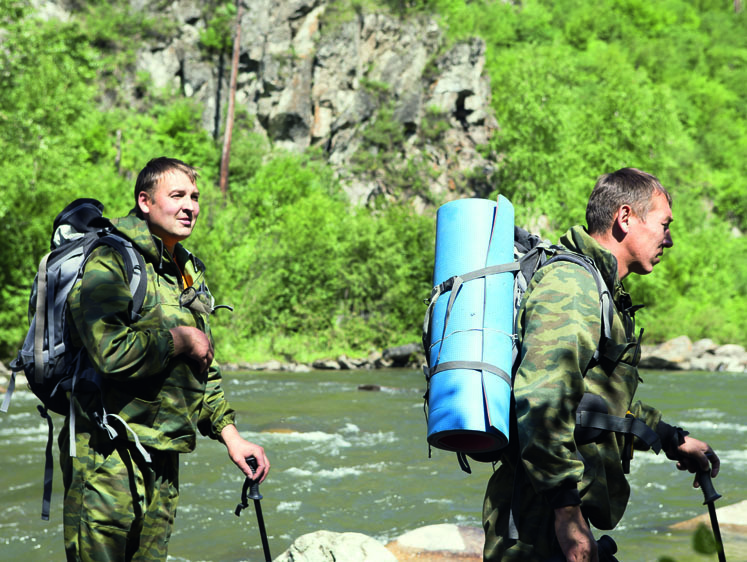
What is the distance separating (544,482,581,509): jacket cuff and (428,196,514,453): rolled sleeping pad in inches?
8.3

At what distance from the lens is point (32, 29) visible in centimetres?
2478

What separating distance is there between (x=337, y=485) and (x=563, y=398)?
7.01 meters

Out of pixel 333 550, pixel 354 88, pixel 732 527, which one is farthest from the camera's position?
pixel 354 88

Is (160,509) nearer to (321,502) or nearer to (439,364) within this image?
(439,364)

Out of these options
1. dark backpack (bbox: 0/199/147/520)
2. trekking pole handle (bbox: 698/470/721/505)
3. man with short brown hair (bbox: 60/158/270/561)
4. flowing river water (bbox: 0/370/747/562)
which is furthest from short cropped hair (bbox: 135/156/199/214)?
flowing river water (bbox: 0/370/747/562)

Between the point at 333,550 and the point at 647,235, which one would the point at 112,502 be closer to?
Result: the point at 647,235

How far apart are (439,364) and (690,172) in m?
48.1

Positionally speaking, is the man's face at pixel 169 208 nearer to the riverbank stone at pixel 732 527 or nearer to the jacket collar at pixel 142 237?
the jacket collar at pixel 142 237

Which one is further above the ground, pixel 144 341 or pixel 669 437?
pixel 144 341

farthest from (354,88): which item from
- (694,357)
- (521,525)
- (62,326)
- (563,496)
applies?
(563,496)

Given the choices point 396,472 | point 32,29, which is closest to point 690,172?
point 32,29

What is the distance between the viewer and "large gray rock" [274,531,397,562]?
4938 millimetres

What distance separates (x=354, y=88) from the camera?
4281cm

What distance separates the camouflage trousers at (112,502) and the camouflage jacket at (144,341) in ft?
0.37
